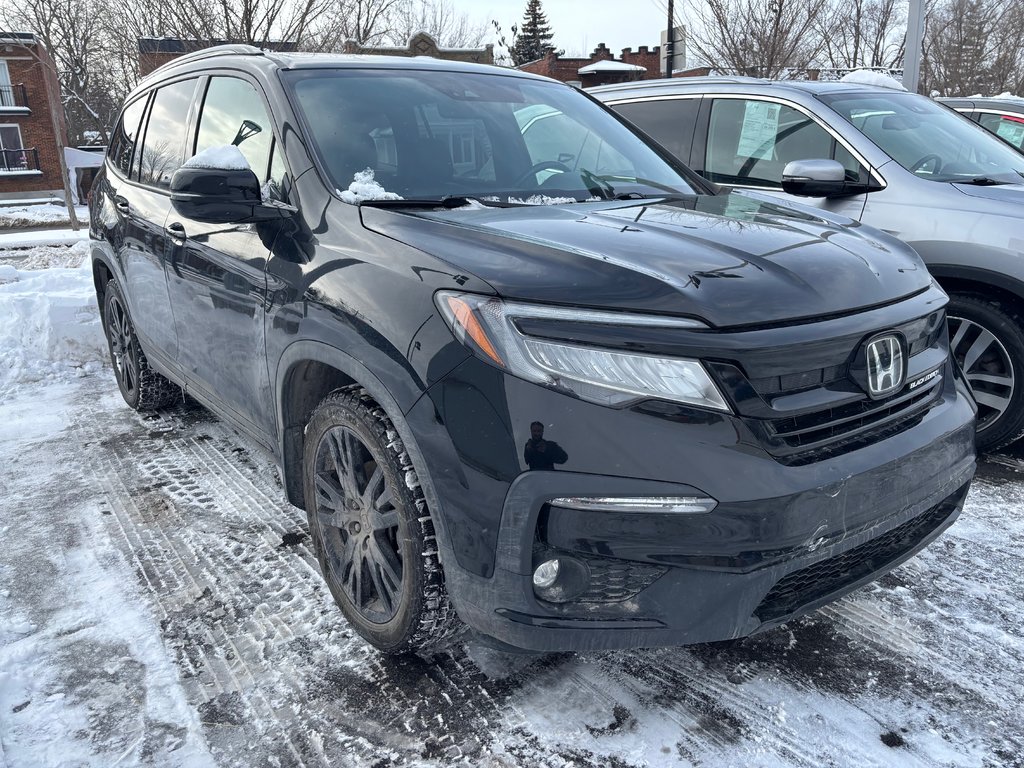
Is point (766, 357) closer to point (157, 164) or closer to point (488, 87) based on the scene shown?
point (488, 87)

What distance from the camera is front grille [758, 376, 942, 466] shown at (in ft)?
6.05

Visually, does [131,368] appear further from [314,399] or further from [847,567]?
[847,567]

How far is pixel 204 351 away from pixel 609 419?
219cm

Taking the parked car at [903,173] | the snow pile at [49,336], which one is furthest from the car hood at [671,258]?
the snow pile at [49,336]

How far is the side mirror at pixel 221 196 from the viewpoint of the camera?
2549 millimetres

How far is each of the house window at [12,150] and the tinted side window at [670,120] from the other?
38.0 meters

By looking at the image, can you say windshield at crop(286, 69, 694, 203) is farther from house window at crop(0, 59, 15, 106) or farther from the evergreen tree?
the evergreen tree

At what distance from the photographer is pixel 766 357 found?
185 centimetres

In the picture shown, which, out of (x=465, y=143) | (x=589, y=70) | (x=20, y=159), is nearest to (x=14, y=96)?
(x=20, y=159)

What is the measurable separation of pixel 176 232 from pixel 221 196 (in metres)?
1.00

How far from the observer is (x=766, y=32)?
49.5 feet

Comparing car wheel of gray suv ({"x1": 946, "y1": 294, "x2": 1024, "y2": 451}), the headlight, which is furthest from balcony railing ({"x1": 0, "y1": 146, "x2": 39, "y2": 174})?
the headlight

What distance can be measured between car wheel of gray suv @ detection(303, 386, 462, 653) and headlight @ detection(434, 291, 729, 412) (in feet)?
1.54

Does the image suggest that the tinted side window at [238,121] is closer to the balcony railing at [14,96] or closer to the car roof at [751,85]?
the car roof at [751,85]
